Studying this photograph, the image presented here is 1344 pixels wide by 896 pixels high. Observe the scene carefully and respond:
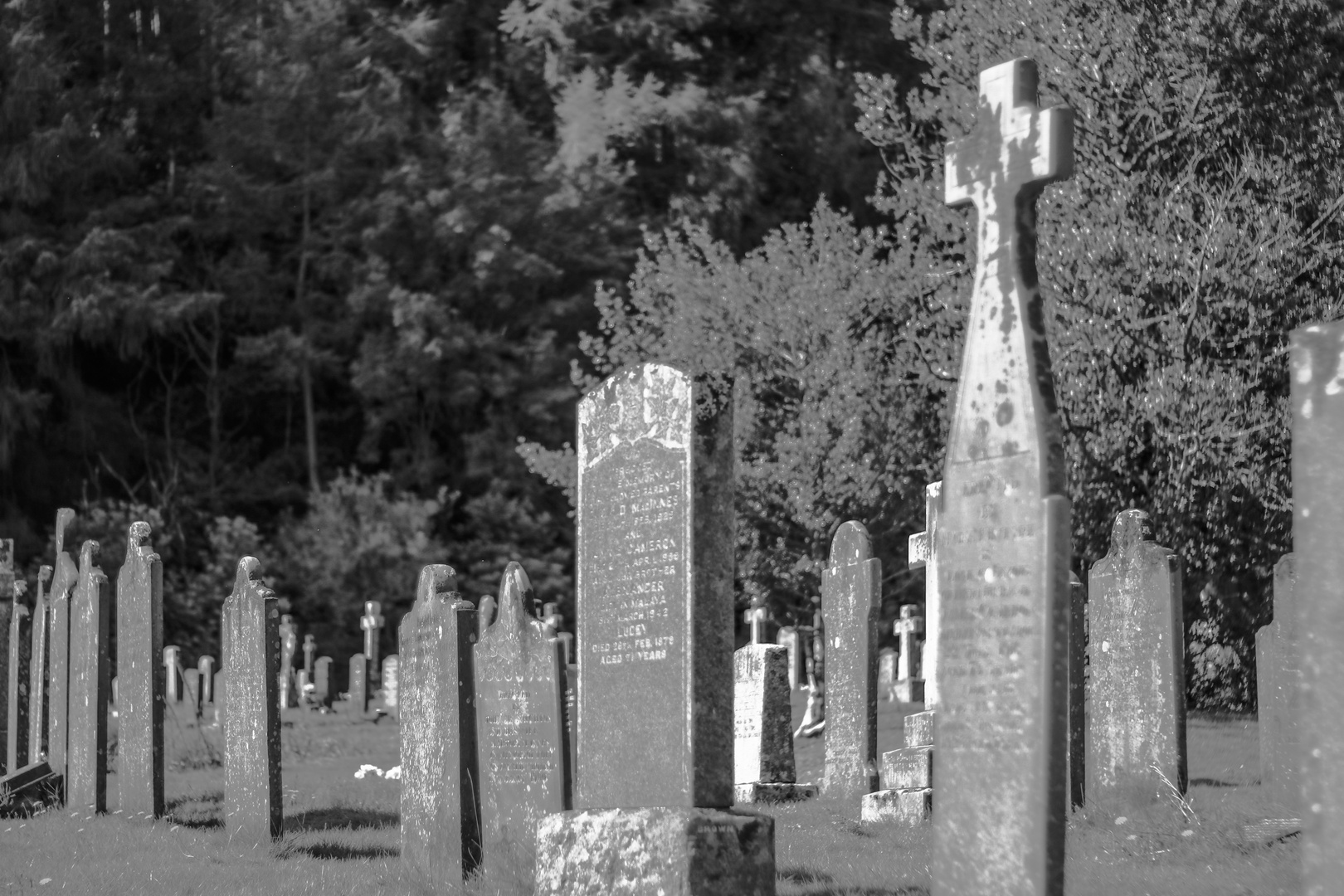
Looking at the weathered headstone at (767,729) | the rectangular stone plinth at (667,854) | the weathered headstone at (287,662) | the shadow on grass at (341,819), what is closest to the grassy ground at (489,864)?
the shadow on grass at (341,819)

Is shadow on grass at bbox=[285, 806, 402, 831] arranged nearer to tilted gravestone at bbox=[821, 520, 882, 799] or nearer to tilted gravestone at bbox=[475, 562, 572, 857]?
tilted gravestone at bbox=[475, 562, 572, 857]

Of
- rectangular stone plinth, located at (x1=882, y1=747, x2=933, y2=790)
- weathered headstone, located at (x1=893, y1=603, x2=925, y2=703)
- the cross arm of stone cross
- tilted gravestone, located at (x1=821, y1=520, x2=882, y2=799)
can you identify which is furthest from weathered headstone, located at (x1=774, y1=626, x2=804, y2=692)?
the cross arm of stone cross

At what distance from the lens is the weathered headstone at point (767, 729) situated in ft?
43.4

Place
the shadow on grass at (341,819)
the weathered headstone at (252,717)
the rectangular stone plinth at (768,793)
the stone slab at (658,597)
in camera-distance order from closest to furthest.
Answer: the stone slab at (658,597) < the weathered headstone at (252,717) < the shadow on grass at (341,819) < the rectangular stone plinth at (768,793)

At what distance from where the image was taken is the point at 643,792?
25.3ft

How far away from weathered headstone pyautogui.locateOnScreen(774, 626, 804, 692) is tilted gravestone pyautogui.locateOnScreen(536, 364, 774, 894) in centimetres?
1510

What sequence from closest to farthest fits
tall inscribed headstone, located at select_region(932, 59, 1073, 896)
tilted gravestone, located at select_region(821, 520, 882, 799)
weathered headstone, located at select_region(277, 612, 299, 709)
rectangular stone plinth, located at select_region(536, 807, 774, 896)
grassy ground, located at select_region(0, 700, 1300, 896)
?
tall inscribed headstone, located at select_region(932, 59, 1073, 896), rectangular stone plinth, located at select_region(536, 807, 774, 896), grassy ground, located at select_region(0, 700, 1300, 896), tilted gravestone, located at select_region(821, 520, 882, 799), weathered headstone, located at select_region(277, 612, 299, 709)

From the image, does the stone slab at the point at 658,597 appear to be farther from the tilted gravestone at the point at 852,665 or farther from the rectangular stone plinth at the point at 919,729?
the tilted gravestone at the point at 852,665

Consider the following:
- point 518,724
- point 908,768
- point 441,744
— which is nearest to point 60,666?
point 441,744

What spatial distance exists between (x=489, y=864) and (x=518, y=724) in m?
0.74

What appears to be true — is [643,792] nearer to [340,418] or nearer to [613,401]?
[613,401]

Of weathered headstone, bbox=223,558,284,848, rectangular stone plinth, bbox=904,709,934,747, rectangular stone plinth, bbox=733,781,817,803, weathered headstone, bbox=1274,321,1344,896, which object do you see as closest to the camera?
weathered headstone, bbox=1274,321,1344,896

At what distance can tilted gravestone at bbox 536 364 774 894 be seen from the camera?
7.41m

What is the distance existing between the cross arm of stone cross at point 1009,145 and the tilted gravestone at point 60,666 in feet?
30.2
